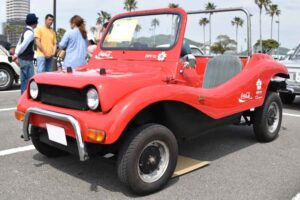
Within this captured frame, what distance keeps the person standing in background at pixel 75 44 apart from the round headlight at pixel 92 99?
307 centimetres

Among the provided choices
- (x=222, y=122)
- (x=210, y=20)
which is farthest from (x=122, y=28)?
(x=222, y=122)

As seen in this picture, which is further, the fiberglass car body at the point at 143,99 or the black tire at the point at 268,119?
the black tire at the point at 268,119

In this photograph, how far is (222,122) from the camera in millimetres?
4242

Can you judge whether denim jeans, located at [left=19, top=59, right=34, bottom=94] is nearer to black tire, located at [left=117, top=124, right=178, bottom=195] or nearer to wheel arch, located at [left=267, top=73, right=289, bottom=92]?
wheel arch, located at [left=267, top=73, right=289, bottom=92]

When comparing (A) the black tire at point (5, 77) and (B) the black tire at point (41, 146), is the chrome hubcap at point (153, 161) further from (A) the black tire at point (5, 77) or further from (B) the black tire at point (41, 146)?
(A) the black tire at point (5, 77)

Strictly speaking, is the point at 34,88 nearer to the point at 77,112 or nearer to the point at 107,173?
the point at 77,112

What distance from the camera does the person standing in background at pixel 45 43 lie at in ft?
24.6

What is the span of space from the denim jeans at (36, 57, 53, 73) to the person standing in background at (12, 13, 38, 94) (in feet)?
0.77

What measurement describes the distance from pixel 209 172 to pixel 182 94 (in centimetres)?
94

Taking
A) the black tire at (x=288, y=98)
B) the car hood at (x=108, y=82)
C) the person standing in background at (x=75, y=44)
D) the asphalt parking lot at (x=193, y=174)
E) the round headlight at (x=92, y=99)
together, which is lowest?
the asphalt parking lot at (x=193, y=174)

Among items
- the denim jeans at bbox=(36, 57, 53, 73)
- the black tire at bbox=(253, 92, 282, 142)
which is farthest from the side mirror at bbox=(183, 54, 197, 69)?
the denim jeans at bbox=(36, 57, 53, 73)

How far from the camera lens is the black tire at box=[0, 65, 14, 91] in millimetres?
10312

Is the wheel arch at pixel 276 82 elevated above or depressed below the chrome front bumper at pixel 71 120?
above

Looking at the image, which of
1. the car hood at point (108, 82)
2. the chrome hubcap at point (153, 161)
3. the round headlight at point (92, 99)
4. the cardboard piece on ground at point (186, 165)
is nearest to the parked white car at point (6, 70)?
the car hood at point (108, 82)
